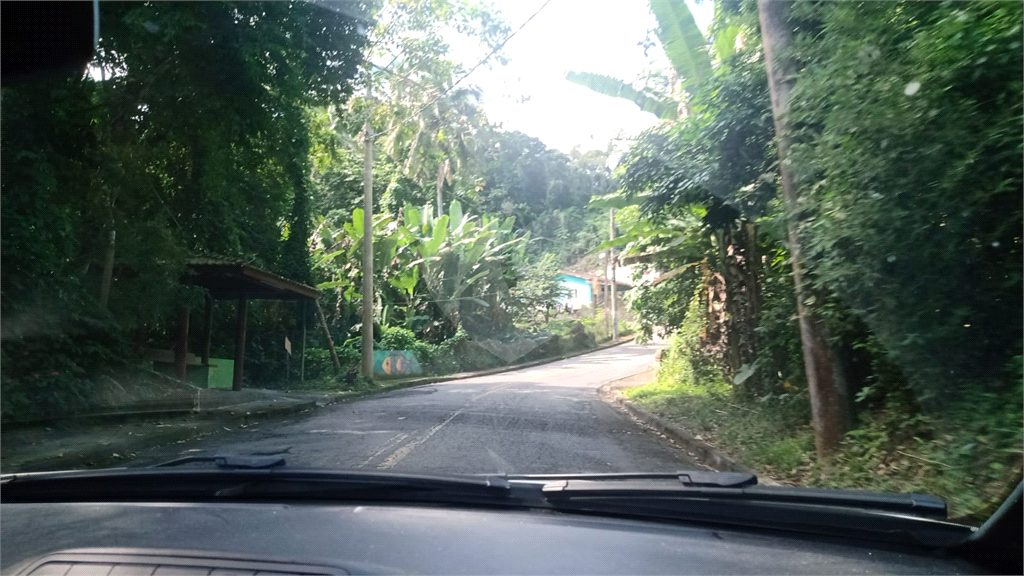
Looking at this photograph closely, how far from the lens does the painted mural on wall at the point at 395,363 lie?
2550cm

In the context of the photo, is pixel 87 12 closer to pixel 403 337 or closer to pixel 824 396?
pixel 824 396

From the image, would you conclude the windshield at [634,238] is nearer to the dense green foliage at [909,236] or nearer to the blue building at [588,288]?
the dense green foliage at [909,236]

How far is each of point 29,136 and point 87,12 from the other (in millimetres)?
6740

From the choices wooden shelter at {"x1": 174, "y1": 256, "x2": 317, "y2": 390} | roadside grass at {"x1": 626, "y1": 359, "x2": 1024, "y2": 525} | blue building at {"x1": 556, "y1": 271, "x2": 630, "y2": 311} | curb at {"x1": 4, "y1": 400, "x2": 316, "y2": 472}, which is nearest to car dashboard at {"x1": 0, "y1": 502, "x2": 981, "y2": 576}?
roadside grass at {"x1": 626, "y1": 359, "x2": 1024, "y2": 525}

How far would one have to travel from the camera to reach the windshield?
5.54 m

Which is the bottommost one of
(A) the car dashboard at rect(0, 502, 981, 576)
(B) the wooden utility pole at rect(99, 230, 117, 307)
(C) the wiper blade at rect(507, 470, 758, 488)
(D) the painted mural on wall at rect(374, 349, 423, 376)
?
(A) the car dashboard at rect(0, 502, 981, 576)

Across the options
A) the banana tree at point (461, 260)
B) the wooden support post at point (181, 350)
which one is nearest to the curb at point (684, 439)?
the wooden support post at point (181, 350)

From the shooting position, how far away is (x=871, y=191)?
6.06 metres

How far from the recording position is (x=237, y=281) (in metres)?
16.7

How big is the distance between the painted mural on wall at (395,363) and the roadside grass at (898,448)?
15.5m

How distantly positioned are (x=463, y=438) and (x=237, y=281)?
926cm

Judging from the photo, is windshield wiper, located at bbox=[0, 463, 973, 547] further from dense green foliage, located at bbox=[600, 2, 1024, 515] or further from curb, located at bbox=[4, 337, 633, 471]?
curb, located at bbox=[4, 337, 633, 471]

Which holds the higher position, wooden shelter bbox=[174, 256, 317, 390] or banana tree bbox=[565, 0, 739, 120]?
banana tree bbox=[565, 0, 739, 120]

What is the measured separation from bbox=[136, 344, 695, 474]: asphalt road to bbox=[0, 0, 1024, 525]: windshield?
0.31 ft
